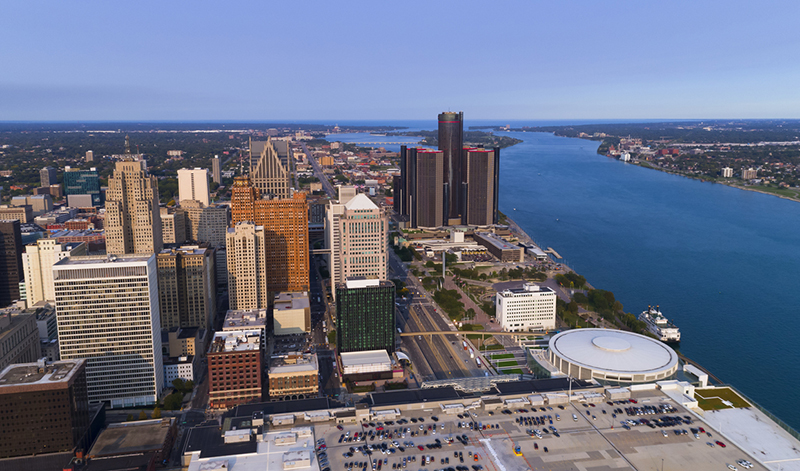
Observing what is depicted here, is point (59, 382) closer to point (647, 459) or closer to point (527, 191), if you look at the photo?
point (647, 459)

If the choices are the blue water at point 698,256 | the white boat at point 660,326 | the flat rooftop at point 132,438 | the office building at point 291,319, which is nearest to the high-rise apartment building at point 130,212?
the office building at point 291,319

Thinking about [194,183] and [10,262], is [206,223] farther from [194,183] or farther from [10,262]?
[10,262]

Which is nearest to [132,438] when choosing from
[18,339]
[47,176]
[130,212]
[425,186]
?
[18,339]

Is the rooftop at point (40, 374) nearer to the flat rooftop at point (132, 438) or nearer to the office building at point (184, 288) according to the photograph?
the flat rooftop at point (132, 438)

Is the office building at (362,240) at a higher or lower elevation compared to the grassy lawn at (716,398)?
higher

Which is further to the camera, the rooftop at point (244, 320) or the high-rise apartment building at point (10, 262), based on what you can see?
the high-rise apartment building at point (10, 262)

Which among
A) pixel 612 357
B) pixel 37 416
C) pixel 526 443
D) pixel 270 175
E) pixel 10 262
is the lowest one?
pixel 526 443

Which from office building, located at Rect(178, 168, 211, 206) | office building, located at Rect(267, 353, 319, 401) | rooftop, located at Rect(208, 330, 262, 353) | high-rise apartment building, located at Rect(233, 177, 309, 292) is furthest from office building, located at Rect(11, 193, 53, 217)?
office building, located at Rect(267, 353, 319, 401)
